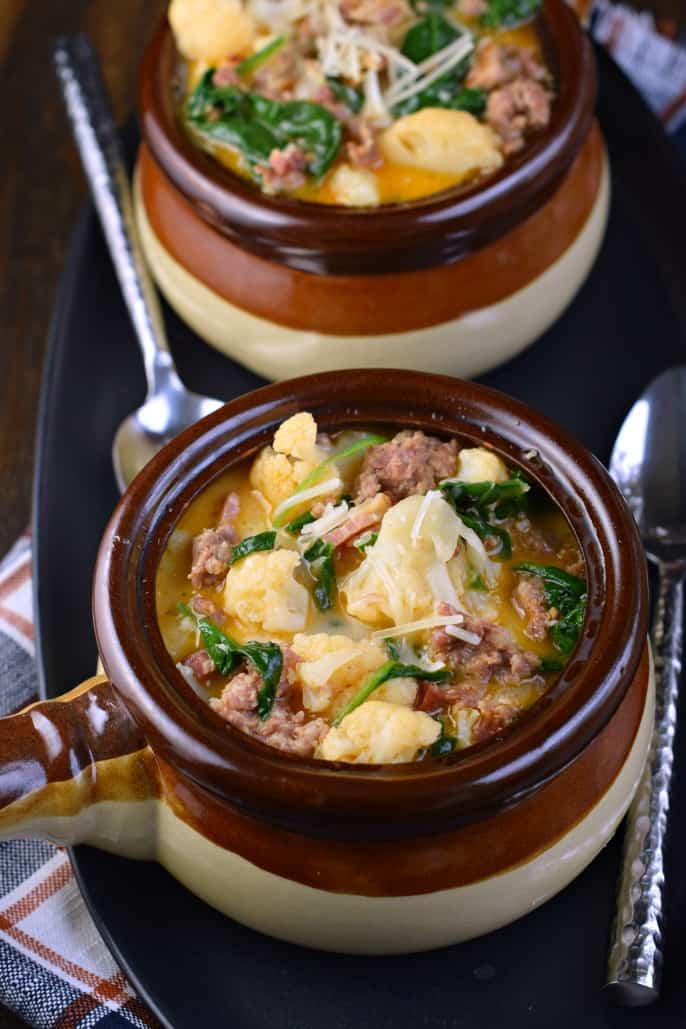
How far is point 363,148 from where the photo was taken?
314 centimetres

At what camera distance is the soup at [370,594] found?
2.26 metres

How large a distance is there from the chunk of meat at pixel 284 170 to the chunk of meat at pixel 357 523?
969 millimetres

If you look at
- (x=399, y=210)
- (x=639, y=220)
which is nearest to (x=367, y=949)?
(x=399, y=210)

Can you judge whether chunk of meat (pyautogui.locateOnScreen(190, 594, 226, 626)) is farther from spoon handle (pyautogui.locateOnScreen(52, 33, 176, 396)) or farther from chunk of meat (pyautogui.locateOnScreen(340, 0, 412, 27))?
chunk of meat (pyautogui.locateOnScreen(340, 0, 412, 27))

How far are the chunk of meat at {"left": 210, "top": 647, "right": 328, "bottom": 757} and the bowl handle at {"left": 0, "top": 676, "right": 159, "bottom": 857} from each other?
0.51 ft

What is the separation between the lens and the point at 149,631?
236 cm

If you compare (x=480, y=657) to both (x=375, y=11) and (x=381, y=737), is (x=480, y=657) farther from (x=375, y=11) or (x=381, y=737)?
(x=375, y=11)

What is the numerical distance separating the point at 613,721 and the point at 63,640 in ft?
3.69

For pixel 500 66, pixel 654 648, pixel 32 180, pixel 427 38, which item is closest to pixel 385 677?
pixel 654 648

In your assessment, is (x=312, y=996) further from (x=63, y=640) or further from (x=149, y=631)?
(x=63, y=640)

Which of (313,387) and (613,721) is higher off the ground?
(313,387)

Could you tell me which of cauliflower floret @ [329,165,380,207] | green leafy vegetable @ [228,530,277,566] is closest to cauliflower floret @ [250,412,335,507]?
green leafy vegetable @ [228,530,277,566]

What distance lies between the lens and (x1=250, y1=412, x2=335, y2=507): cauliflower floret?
2.56m

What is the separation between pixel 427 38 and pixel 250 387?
3.07 ft
